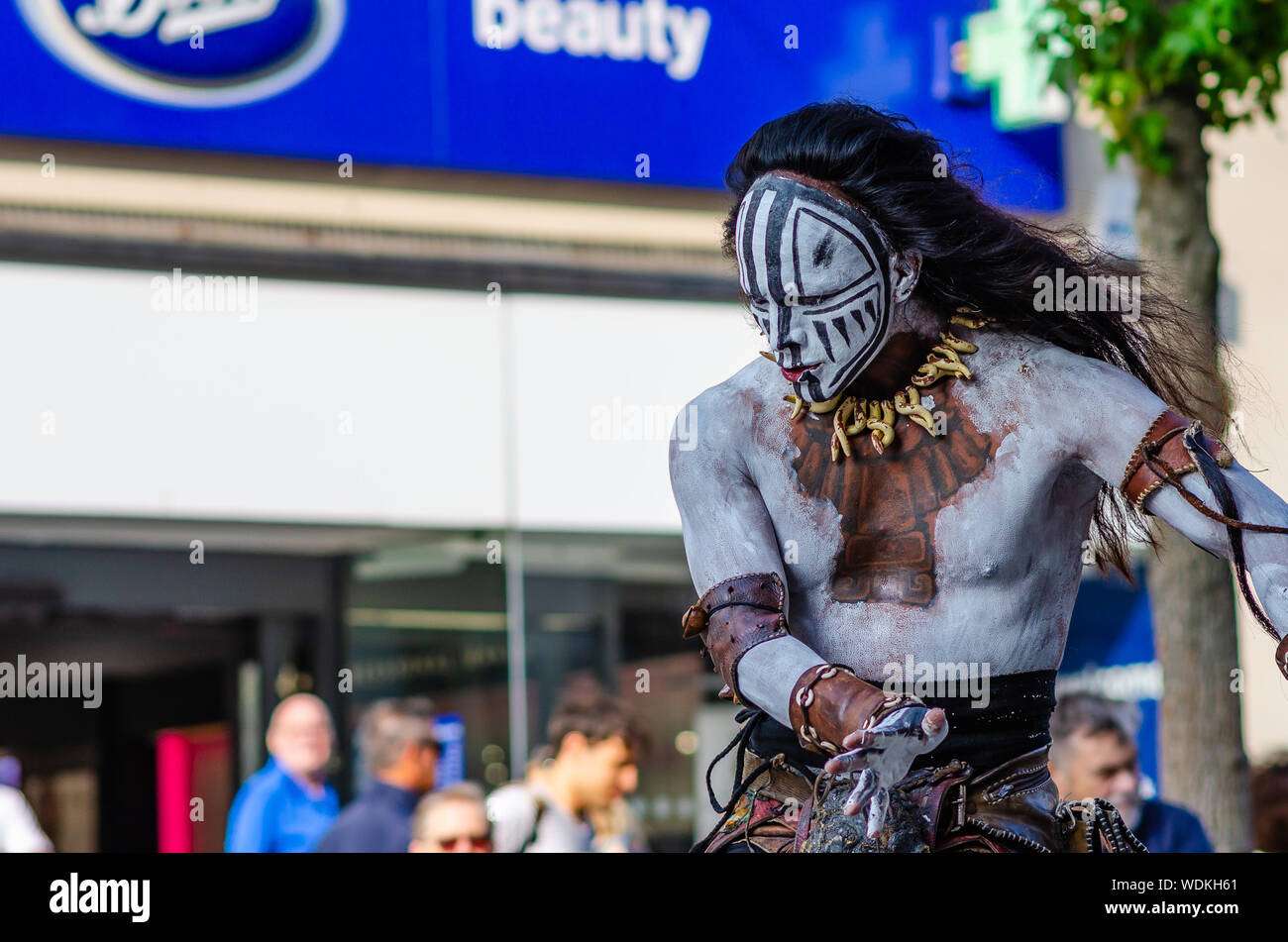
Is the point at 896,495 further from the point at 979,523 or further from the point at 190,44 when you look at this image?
the point at 190,44

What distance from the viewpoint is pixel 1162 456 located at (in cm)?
259

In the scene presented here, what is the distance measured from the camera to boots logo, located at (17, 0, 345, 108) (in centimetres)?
861

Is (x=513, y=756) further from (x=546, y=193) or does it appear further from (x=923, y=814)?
(x=923, y=814)

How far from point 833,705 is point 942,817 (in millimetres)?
274

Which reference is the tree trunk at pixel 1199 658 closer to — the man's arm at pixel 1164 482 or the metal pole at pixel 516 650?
the man's arm at pixel 1164 482

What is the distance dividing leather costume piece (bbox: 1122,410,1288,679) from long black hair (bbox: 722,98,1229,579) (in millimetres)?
202

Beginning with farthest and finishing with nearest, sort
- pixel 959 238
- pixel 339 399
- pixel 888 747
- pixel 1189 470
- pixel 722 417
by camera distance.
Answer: pixel 339 399 → pixel 722 417 → pixel 959 238 → pixel 1189 470 → pixel 888 747

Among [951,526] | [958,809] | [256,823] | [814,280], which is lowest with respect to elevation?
[256,823]

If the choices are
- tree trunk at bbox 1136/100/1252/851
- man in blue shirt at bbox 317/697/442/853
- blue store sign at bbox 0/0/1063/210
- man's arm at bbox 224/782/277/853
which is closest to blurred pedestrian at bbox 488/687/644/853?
man in blue shirt at bbox 317/697/442/853

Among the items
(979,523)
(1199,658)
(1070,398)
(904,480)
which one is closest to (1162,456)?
(1070,398)

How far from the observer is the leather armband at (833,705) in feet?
8.03

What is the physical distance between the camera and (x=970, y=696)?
8.90 ft
